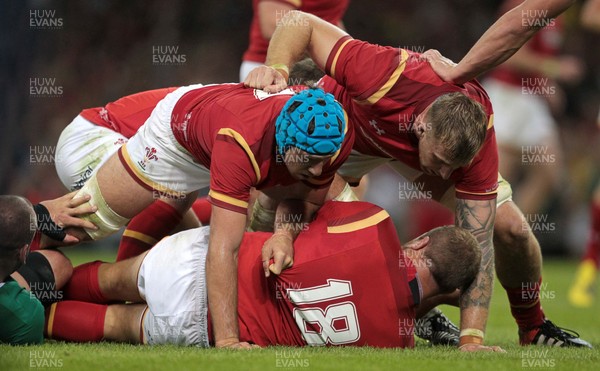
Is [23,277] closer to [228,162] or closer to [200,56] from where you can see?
[228,162]

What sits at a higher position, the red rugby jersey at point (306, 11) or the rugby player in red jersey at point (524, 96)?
the red rugby jersey at point (306, 11)

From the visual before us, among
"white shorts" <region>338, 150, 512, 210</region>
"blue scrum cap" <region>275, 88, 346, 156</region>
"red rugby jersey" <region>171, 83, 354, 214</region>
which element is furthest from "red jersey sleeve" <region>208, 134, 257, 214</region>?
"white shorts" <region>338, 150, 512, 210</region>

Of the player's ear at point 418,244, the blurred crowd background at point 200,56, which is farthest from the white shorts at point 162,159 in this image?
the blurred crowd background at point 200,56

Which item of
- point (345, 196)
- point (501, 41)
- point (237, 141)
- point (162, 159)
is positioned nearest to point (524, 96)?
point (345, 196)

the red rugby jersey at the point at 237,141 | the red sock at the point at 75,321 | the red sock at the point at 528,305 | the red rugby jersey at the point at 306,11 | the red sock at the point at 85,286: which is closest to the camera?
the red rugby jersey at the point at 237,141

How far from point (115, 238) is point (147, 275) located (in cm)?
755

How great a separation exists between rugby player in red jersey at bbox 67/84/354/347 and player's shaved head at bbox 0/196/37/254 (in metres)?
0.59

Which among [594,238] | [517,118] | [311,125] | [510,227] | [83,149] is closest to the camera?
[311,125]

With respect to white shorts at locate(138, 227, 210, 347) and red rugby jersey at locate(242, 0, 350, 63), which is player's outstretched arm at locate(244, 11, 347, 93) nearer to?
white shorts at locate(138, 227, 210, 347)

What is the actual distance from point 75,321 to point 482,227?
214cm

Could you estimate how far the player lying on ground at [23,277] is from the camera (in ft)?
14.8

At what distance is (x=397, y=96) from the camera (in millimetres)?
4871

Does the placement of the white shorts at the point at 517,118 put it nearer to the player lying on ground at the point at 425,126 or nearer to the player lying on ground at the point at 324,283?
the player lying on ground at the point at 425,126

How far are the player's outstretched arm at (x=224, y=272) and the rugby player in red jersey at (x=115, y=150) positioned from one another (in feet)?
3.75
